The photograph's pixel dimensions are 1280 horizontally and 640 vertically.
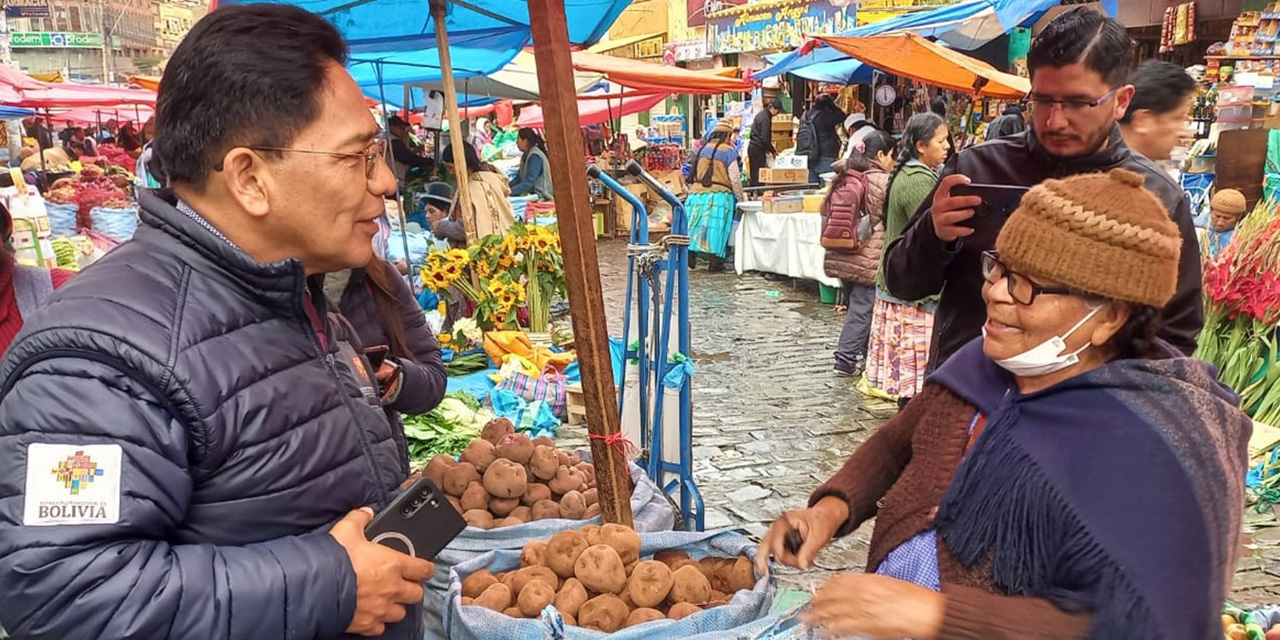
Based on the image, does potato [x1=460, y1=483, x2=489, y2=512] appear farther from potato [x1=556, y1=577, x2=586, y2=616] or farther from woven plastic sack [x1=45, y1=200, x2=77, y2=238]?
woven plastic sack [x1=45, y1=200, x2=77, y2=238]

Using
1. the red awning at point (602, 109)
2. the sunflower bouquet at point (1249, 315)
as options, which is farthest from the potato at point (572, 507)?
the red awning at point (602, 109)

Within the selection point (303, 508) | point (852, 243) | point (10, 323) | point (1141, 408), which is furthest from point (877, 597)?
A: point (852, 243)

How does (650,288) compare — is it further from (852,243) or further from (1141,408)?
(852,243)

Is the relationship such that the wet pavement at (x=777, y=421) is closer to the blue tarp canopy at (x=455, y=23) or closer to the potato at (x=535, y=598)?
the potato at (x=535, y=598)

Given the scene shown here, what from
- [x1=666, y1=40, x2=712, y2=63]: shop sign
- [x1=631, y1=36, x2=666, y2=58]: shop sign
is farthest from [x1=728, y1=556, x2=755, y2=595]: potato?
[x1=631, y1=36, x2=666, y2=58]: shop sign

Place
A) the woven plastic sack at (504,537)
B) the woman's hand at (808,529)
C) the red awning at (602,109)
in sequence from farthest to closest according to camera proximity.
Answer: the red awning at (602,109)
the woven plastic sack at (504,537)
the woman's hand at (808,529)

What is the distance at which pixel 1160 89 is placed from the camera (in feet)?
11.1

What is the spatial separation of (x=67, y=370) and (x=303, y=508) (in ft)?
1.23

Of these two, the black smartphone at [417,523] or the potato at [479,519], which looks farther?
the potato at [479,519]

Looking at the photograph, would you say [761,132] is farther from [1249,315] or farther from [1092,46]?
[1092,46]

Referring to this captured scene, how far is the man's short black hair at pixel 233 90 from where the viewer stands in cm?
132

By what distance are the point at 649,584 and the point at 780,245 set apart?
8.64 metres

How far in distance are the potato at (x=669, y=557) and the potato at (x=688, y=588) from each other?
119mm

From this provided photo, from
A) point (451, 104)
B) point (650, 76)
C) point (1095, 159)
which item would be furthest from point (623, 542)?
point (650, 76)
